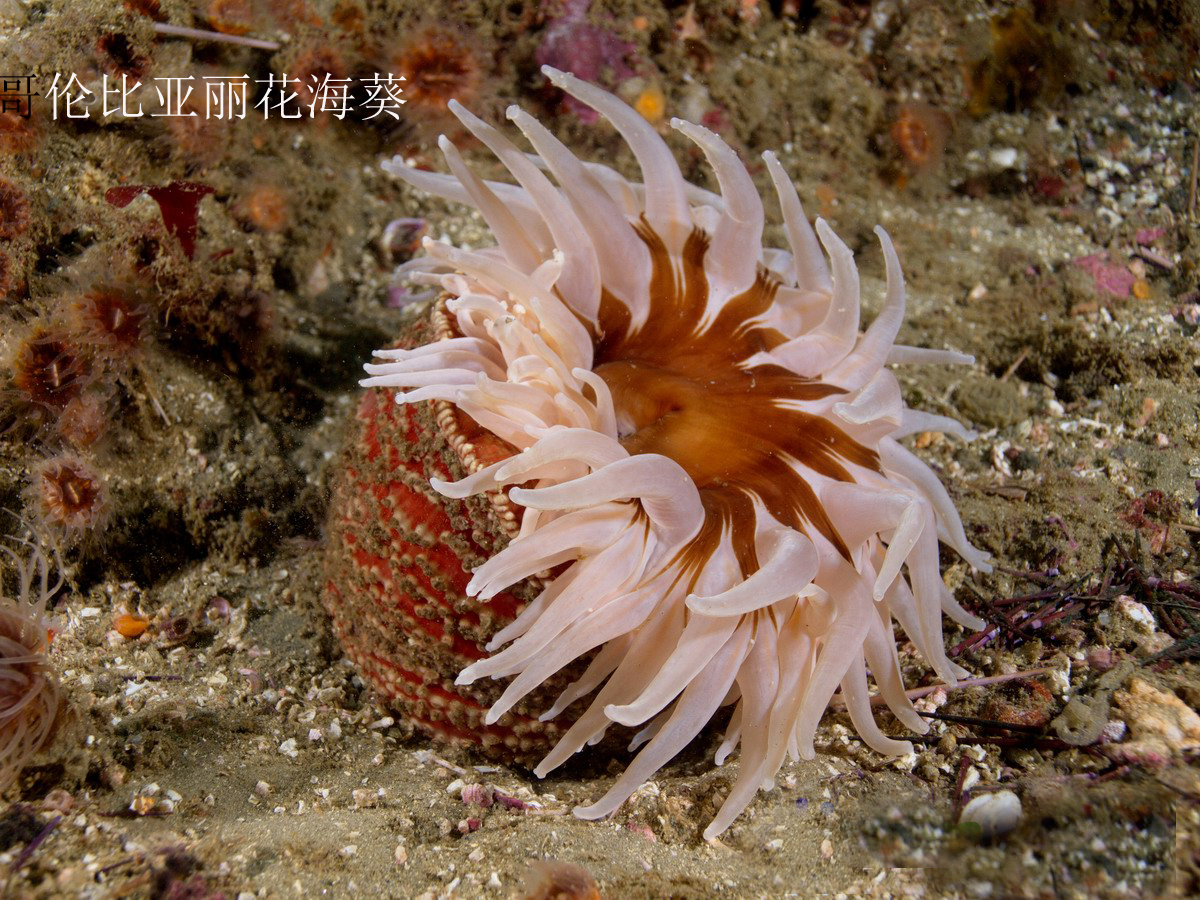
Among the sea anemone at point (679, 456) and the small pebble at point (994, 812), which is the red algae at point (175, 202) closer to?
the sea anemone at point (679, 456)

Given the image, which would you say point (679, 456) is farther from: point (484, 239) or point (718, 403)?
point (484, 239)

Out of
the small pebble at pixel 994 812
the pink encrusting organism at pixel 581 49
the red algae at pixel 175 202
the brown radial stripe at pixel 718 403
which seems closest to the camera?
the small pebble at pixel 994 812

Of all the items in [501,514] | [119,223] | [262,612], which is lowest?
[262,612]

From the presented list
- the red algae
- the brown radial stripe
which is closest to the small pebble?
the brown radial stripe

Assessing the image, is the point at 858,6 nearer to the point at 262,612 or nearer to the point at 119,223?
the point at 119,223

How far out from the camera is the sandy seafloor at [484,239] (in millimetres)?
2262

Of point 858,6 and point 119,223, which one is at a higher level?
point 858,6

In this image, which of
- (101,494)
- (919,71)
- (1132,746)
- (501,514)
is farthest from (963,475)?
(101,494)

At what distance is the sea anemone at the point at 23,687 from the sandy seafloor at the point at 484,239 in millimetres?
75

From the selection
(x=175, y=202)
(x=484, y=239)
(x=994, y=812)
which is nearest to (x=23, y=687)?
(x=175, y=202)

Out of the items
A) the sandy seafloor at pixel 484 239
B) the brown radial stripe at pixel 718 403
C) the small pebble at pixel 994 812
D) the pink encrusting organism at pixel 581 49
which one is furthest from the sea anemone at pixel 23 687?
the pink encrusting organism at pixel 581 49

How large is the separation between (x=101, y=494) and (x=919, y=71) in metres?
4.90

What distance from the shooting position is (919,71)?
16.6 feet

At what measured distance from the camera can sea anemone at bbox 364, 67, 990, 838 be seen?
2.29m
